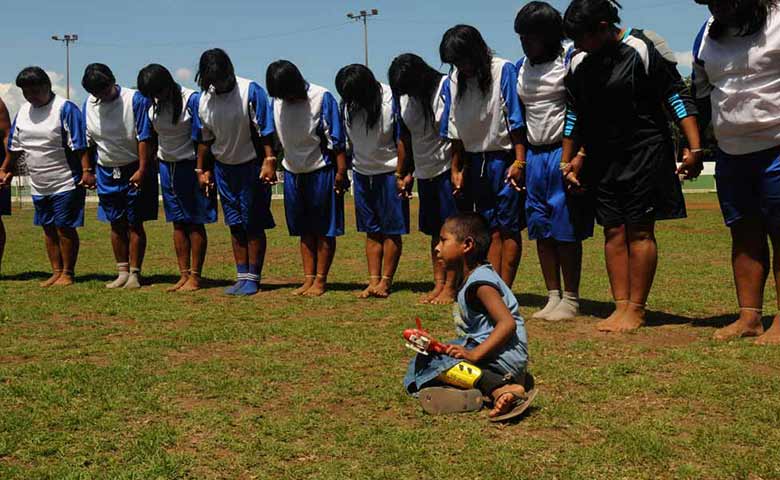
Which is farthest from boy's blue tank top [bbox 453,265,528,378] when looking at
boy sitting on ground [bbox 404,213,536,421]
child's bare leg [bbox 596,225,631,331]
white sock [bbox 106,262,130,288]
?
white sock [bbox 106,262,130,288]

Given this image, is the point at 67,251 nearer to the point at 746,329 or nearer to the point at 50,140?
the point at 50,140

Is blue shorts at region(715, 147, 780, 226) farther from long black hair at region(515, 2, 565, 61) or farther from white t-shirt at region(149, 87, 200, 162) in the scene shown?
white t-shirt at region(149, 87, 200, 162)

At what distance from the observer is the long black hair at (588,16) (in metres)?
5.77

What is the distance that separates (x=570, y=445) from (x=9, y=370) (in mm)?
3447

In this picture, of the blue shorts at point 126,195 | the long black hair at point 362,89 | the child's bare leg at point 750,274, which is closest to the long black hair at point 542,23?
the long black hair at point 362,89

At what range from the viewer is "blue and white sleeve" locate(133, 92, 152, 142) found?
28.9 feet

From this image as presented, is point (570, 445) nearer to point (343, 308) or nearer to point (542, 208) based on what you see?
point (542, 208)

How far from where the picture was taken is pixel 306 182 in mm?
8250

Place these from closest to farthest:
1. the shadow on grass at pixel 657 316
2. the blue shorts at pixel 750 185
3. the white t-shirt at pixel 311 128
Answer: the blue shorts at pixel 750 185 → the shadow on grass at pixel 657 316 → the white t-shirt at pixel 311 128

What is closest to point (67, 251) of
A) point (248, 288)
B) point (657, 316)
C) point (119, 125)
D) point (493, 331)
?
point (119, 125)

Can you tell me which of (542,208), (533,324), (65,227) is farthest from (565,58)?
(65,227)

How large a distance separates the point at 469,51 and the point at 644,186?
5.84 feet

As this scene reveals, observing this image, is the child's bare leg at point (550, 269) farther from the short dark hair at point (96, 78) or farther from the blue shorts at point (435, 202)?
the short dark hair at point (96, 78)

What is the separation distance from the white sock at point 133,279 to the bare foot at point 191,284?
0.58 m
